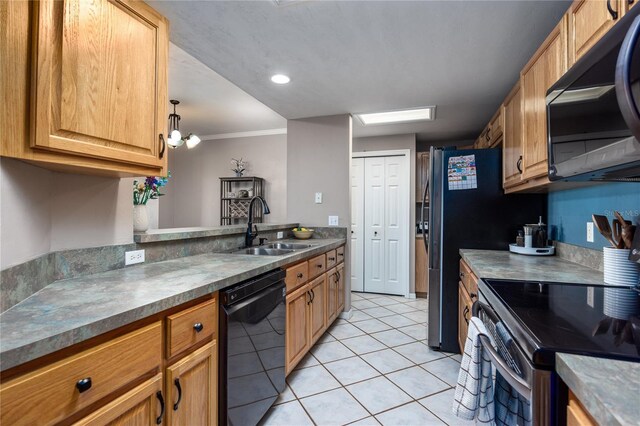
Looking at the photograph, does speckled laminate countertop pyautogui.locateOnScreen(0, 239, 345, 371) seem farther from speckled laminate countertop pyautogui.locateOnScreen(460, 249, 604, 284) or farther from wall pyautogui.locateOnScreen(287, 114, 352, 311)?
wall pyautogui.locateOnScreen(287, 114, 352, 311)

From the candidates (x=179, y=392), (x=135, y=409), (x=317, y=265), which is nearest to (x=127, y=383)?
(x=135, y=409)

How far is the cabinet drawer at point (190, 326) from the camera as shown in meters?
1.04

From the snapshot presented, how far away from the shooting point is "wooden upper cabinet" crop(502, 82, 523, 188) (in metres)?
1.98

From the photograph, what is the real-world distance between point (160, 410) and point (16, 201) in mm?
823

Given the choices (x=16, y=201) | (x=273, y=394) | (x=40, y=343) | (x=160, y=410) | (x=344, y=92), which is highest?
(x=344, y=92)

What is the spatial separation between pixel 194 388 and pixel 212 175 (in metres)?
4.70

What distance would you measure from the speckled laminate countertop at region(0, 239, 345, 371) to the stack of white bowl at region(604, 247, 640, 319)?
57.9 inches

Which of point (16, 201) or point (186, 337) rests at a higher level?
point (16, 201)

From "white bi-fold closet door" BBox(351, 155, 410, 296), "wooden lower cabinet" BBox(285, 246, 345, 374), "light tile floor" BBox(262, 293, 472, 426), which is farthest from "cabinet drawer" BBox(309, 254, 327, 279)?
"white bi-fold closet door" BBox(351, 155, 410, 296)

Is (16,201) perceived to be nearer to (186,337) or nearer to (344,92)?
(186,337)

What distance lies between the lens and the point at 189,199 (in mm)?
5492

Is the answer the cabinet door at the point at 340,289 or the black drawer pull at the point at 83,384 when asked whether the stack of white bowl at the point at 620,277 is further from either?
the cabinet door at the point at 340,289

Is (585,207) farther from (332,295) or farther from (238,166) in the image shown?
(238,166)

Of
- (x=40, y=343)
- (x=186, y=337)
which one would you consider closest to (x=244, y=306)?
(x=186, y=337)
